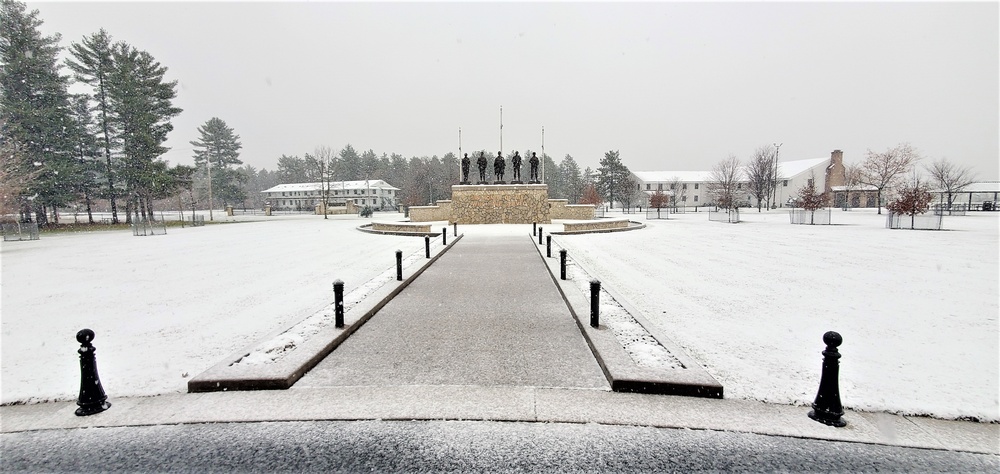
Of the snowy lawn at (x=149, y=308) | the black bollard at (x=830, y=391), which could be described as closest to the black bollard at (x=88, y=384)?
the snowy lawn at (x=149, y=308)

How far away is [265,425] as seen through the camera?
3.88m

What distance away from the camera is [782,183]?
78.8m

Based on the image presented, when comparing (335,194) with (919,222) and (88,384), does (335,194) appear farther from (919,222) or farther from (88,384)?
(88,384)

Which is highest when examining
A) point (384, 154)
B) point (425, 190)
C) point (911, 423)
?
point (384, 154)

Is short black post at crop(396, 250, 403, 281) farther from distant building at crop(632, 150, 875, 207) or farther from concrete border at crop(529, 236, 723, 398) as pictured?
distant building at crop(632, 150, 875, 207)

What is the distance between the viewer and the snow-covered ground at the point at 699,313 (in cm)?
476

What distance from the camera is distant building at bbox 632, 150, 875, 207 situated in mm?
77550

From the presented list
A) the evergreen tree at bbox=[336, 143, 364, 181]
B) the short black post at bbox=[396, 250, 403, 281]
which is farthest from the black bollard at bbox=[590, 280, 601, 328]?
the evergreen tree at bbox=[336, 143, 364, 181]

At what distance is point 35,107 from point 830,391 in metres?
52.8

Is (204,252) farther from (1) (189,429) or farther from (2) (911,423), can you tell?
(2) (911,423)

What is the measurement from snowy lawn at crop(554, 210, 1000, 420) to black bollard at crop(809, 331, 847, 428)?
421 millimetres

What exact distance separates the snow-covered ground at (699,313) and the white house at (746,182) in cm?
6301

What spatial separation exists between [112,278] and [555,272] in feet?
40.7

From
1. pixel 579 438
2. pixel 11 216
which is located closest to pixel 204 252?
pixel 579 438
